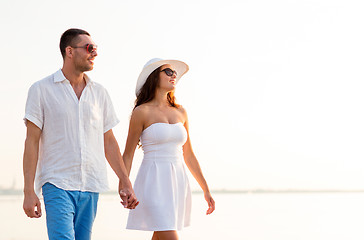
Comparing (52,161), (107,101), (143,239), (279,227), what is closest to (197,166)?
(107,101)

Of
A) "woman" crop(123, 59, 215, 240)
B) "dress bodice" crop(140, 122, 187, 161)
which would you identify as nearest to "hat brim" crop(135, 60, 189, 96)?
"woman" crop(123, 59, 215, 240)

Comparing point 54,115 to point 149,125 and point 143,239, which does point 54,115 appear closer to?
point 149,125

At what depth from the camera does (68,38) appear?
4.66 meters

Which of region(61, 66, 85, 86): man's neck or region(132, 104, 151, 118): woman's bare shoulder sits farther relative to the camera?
region(132, 104, 151, 118): woman's bare shoulder

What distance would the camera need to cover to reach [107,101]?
4.82 m

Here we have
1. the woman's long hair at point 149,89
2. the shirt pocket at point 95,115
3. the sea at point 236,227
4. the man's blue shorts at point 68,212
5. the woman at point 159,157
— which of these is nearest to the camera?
the man's blue shorts at point 68,212

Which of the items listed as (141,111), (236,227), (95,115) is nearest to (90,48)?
(95,115)

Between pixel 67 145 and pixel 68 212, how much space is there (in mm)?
429

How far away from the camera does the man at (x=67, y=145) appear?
14.2 feet

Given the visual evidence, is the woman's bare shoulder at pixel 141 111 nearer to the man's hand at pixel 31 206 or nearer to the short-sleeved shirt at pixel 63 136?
the short-sleeved shirt at pixel 63 136

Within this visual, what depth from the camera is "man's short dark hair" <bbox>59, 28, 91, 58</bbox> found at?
4645mm

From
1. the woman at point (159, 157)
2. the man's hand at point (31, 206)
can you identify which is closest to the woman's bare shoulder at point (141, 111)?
the woman at point (159, 157)

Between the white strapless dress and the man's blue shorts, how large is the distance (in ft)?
4.17

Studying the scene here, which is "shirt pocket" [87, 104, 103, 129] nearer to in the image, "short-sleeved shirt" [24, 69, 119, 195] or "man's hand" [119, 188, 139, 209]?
"short-sleeved shirt" [24, 69, 119, 195]
